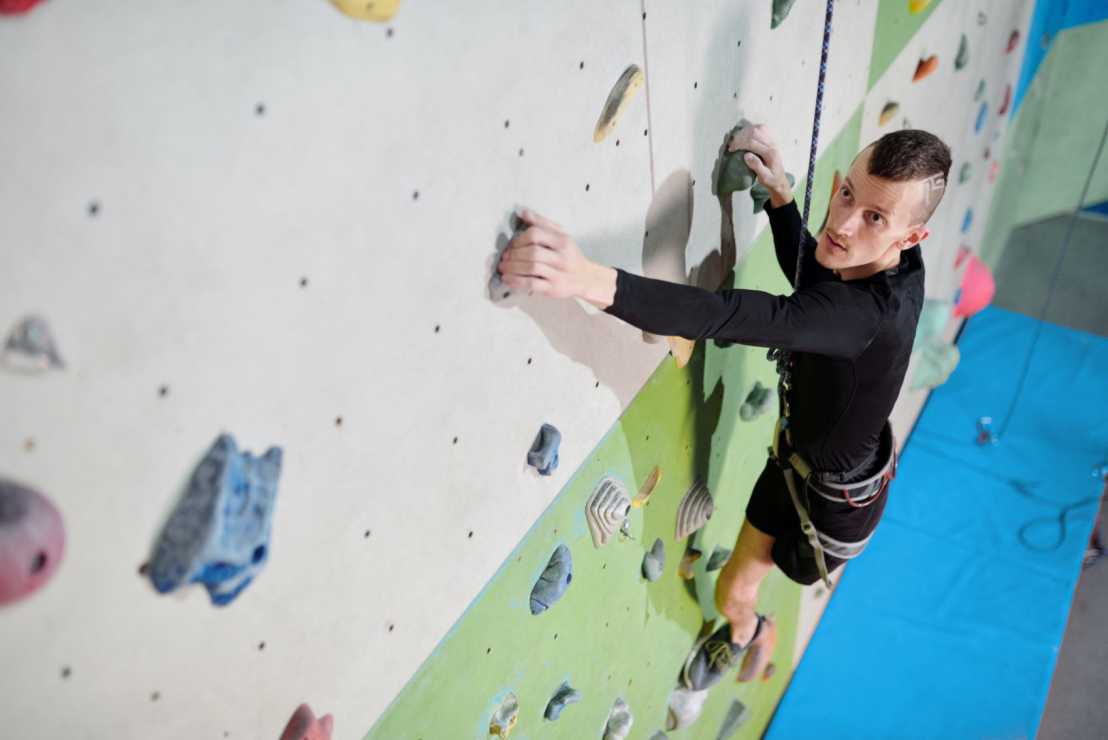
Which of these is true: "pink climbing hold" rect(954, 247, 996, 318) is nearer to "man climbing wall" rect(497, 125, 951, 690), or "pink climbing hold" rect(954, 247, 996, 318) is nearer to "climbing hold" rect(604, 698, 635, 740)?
"man climbing wall" rect(497, 125, 951, 690)

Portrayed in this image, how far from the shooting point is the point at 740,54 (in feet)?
Result: 4.43

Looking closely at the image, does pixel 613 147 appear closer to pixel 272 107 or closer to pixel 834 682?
pixel 272 107

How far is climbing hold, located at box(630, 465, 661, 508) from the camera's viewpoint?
1.57 meters

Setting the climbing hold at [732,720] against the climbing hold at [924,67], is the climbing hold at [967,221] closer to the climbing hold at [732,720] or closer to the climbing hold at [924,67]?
the climbing hold at [924,67]

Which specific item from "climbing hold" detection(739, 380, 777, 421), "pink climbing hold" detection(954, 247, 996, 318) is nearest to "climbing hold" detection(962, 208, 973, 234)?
"pink climbing hold" detection(954, 247, 996, 318)

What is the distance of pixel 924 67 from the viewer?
89.7 inches

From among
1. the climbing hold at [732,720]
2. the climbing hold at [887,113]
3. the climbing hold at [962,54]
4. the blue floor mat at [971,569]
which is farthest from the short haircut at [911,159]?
the blue floor mat at [971,569]

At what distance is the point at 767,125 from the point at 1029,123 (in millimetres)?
3260

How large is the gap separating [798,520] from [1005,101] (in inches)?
103

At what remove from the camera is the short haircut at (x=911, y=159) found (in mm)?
1260

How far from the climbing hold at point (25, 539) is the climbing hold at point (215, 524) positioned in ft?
0.29

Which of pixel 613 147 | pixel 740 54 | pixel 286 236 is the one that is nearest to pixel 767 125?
pixel 740 54

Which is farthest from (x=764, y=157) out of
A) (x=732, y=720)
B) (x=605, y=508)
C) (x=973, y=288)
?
(x=973, y=288)

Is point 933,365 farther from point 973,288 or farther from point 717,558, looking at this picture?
point 717,558
